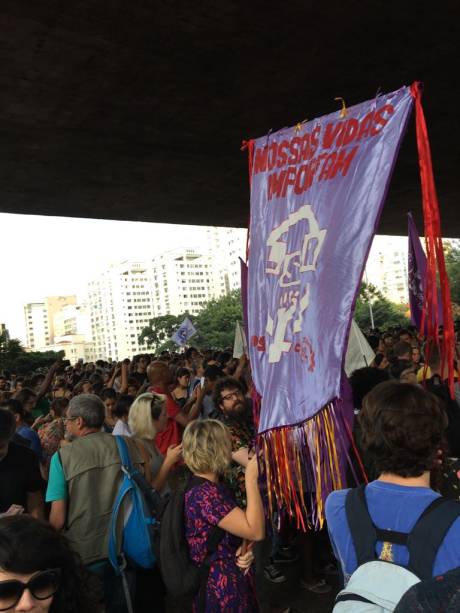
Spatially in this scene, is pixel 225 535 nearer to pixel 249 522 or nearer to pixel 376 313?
pixel 249 522

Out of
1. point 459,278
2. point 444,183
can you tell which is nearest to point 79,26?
point 444,183

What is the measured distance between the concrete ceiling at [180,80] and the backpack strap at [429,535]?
703 cm

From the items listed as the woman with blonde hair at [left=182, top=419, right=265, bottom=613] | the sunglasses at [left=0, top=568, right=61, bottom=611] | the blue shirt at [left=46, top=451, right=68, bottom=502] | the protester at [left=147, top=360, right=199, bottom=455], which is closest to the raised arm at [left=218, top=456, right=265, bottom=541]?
the woman with blonde hair at [left=182, top=419, right=265, bottom=613]

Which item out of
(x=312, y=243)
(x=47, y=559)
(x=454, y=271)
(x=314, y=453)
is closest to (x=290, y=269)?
(x=312, y=243)

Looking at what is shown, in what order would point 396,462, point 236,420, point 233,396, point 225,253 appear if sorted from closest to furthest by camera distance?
point 396,462 < point 236,420 < point 233,396 < point 225,253

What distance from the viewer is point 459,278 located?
54.2 metres

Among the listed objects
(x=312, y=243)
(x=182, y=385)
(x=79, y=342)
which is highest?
(x=312, y=243)

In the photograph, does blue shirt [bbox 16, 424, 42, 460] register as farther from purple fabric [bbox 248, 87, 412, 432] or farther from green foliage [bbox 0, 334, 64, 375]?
green foliage [bbox 0, 334, 64, 375]

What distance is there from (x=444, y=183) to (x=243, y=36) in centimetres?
1073

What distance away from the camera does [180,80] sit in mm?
9531

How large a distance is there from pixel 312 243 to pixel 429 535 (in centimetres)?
155

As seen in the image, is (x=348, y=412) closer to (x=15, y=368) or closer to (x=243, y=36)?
(x=243, y=36)

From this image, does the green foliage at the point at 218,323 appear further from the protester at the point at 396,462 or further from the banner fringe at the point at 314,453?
the protester at the point at 396,462

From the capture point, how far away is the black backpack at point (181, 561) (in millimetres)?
2857
